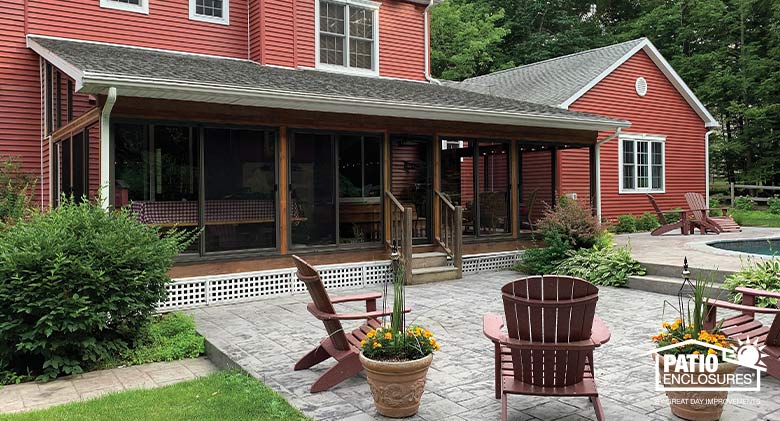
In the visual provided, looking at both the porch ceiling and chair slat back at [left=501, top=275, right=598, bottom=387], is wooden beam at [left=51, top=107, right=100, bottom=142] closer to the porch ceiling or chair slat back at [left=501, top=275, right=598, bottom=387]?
the porch ceiling

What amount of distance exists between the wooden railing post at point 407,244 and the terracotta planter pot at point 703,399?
231 inches

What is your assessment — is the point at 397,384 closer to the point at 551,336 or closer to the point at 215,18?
the point at 551,336

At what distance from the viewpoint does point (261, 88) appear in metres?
7.88

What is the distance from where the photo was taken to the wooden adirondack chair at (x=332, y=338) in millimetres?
4414

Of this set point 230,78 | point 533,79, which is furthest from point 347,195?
point 533,79

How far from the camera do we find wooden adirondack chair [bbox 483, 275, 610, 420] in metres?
Answer: 3.51

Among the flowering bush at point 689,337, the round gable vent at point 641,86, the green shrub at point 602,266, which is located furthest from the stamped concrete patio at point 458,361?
the round gable vent at point 641,86

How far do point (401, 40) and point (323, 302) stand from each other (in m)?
10.3

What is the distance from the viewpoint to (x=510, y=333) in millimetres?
3693

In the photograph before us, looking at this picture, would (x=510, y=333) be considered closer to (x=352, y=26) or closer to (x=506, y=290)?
(x=506, y=290)

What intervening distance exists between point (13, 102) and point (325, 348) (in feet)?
26.7

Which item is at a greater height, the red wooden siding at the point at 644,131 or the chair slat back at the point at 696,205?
the red wooden siding at the point at 644,131

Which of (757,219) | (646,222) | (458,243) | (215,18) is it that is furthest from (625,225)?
(215,18)

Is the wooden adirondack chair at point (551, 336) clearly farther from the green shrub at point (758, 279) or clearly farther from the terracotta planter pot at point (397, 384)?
the green shrub at point (758, 279)
